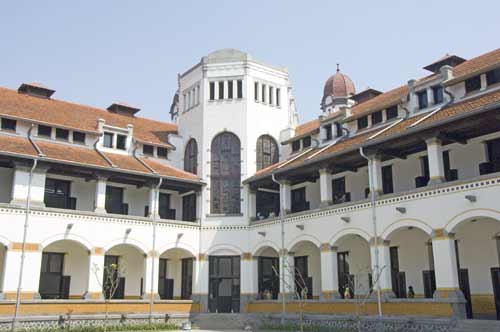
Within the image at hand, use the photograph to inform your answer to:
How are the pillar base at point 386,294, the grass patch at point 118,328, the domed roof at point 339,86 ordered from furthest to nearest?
the domed roof at point 339,86, the grass patch at point 118,328, the pillar base at point 386,294

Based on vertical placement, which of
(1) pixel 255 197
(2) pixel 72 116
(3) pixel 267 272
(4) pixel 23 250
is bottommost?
(3) pixel 267 272

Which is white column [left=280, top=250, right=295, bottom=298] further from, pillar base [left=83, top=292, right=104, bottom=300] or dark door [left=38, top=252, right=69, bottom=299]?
dark door [left=38, top=252, right=69, bottom=299]

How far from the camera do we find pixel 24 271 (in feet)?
85.4

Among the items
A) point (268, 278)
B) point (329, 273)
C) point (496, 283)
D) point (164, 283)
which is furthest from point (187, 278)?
A: point (496, 283)

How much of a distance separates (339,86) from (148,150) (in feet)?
87.6

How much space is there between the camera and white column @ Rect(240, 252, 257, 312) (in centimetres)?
3178

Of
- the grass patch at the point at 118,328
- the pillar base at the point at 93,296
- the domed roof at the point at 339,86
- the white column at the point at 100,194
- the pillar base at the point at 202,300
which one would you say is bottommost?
the grass patch at the point at 118,328

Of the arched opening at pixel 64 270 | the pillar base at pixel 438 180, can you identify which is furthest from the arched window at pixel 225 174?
the pillar base at pixel 438 180

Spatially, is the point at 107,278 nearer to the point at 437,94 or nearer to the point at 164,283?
the point at 164,283

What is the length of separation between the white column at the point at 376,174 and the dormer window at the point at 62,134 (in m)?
17.3

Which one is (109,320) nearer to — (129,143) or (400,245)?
(129,143)

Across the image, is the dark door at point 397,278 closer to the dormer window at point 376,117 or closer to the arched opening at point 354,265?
the arched opening at point 354,265

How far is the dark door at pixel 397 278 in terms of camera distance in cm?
2706

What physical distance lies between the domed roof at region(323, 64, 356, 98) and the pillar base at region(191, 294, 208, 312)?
29791mm
